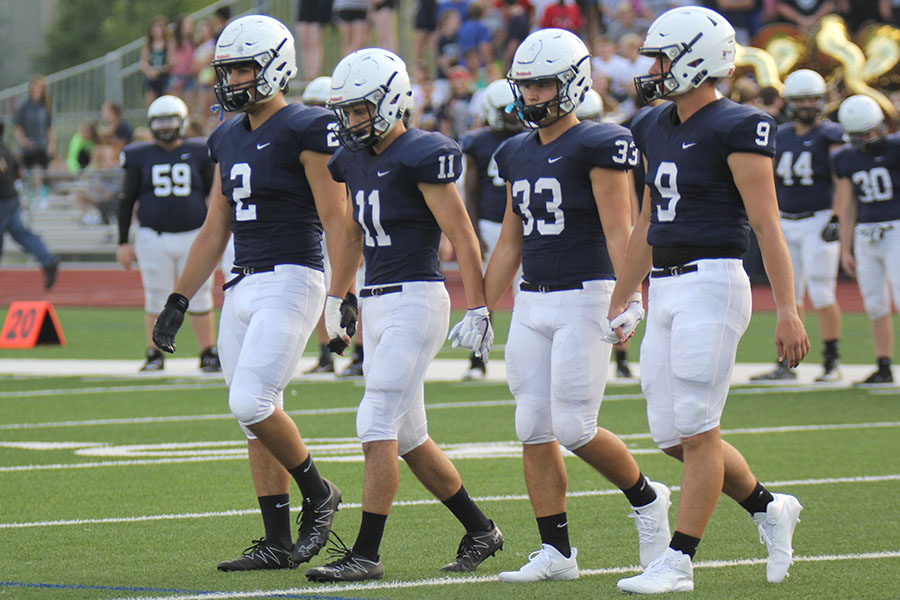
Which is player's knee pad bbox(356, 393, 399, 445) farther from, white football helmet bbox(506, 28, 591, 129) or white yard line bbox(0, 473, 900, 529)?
white yard line bbox(0, 473, 900, 529)

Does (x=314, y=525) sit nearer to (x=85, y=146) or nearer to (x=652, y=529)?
(x=652, y=529)

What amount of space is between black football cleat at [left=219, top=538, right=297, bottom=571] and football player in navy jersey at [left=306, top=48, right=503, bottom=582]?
1.06 ft

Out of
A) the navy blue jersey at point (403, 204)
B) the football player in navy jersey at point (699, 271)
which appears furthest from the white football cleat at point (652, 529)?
the navy blue jersey at point (403, 204)

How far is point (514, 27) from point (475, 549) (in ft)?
50.3

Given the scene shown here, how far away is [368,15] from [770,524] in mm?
16651

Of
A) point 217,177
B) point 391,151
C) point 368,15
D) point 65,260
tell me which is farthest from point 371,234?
point 65,260

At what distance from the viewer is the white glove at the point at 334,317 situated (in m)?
5.55

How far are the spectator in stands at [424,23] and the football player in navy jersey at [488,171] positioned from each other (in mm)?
10690

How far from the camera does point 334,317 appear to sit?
5.56 metres

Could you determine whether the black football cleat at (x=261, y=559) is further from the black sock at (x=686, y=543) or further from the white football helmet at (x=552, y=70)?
the white football helmet at (x=552, y=70)

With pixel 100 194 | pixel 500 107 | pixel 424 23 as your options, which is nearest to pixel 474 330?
pixel 500 107

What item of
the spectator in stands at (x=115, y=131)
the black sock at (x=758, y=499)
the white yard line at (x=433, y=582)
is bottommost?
the white yard line at (x=433, y=582)

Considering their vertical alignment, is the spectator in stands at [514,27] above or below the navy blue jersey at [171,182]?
above

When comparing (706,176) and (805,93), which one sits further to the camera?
(805,93)
